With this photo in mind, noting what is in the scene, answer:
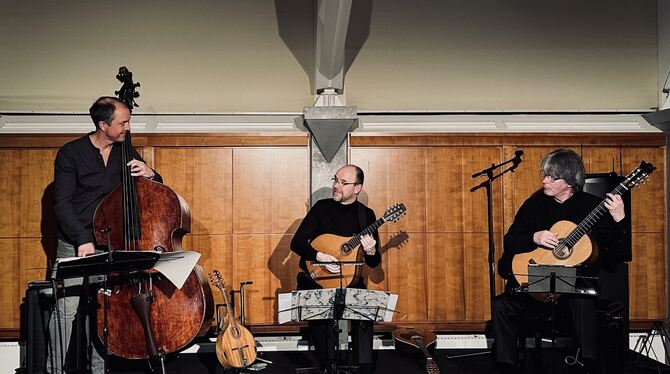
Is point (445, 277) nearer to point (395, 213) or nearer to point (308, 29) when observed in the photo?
point (395, 213)

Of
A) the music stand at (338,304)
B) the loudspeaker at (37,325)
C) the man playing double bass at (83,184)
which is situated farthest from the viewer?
the loudspeaker at (37,325)

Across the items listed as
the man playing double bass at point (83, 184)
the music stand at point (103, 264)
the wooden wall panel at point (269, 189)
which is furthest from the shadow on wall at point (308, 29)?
the music stand at point (103, 264)

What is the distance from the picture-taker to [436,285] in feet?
22.1

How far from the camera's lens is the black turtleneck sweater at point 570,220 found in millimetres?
5113

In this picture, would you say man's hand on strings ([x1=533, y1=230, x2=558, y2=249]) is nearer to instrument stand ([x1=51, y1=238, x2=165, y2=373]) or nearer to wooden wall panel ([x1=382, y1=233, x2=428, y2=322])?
wooden wall panel ([x1=382, y1=233, x2=428, y2=322])

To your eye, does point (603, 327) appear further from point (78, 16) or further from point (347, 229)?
point (78, 16)

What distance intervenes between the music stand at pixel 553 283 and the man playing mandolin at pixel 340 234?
1178 millimetres

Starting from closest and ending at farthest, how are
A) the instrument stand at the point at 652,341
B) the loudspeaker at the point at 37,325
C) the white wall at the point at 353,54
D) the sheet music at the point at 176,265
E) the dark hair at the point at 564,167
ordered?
the sheet music at the point at 176,265, the loudspeaker at the point at 37,325, the dark hair at the point at 564,167, the instrument stand at the point at 652,341, the white wall at the point at 353,54

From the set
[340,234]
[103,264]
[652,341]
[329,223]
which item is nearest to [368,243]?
[340,234]

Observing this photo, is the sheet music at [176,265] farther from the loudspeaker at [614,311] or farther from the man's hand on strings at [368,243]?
the loudspeaker at [614,311]

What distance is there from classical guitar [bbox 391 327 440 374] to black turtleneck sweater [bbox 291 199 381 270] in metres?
0.92

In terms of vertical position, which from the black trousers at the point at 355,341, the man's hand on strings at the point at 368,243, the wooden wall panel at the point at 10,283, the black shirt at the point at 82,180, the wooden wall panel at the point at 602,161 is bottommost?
the black trousers at the point at 355,341

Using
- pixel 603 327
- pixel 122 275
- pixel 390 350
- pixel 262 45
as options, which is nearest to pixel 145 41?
pixel 262 45

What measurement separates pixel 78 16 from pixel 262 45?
1.79 metres
